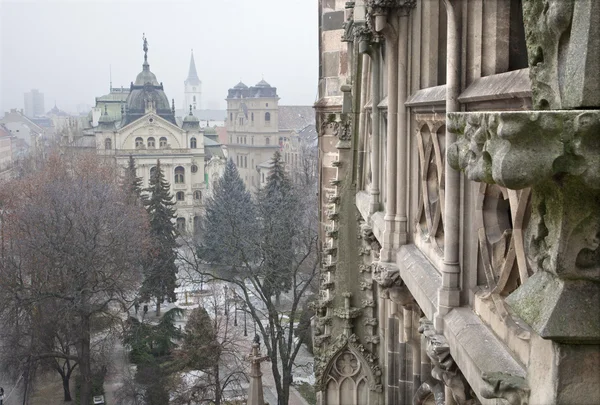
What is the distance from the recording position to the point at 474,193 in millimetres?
3217

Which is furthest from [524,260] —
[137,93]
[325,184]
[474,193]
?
[137,93]

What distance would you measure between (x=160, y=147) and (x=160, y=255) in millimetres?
31797

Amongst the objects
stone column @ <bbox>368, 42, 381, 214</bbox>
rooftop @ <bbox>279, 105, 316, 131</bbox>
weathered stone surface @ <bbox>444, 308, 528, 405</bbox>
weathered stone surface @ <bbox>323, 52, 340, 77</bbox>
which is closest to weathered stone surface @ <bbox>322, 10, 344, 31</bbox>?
weathered stone surface @ <bbox>323, 52, 340, 77</bbox>

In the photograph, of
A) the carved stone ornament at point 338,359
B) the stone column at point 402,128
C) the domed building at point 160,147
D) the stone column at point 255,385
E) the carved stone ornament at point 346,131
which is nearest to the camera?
the stone column at point 402,128

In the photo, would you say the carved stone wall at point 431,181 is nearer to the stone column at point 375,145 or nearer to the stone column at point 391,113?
the stone column at point 391,113

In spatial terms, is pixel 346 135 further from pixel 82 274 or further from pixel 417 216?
pixel 82 274

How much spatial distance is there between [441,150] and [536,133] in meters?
2.54

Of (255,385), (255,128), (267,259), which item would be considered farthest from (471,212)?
(255,128)

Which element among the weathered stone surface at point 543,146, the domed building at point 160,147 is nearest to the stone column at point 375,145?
the weathered stone surface at point 543,146

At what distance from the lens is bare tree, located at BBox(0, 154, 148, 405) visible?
23.7 m

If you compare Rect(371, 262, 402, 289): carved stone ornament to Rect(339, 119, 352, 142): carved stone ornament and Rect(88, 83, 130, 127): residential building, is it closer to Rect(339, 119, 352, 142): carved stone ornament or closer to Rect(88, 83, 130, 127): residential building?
Rect(339, 119, 352, 142): carved stone ornament

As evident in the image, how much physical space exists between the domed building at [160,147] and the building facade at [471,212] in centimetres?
5791

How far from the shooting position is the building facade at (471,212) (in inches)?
60.7

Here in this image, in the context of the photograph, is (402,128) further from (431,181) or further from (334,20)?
(334,20)
